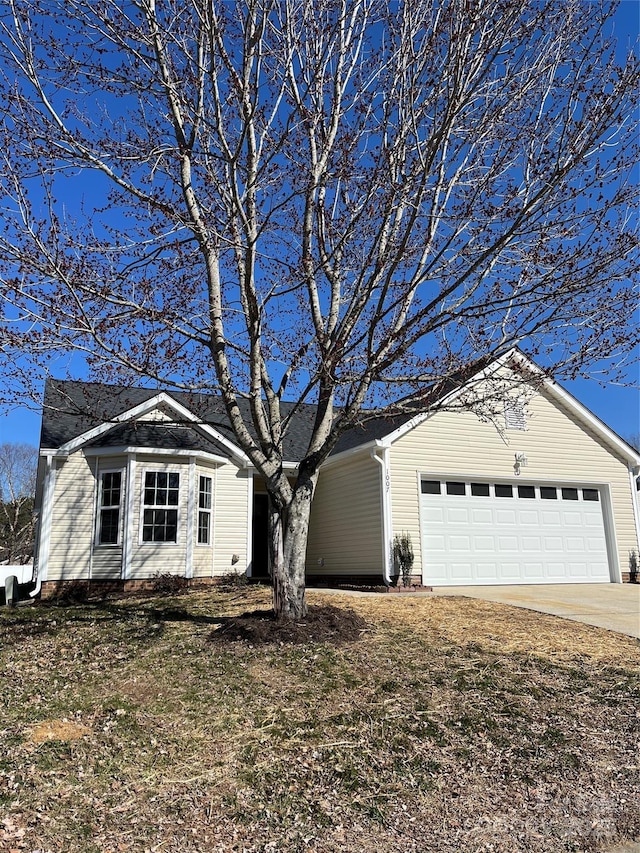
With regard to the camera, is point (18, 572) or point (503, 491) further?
point (18, 572)

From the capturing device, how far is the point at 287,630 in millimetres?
6852

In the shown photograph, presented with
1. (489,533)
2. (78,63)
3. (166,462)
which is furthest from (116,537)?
(78,63)

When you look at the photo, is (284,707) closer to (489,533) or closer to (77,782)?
(77,782)

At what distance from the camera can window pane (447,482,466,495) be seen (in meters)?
13.8

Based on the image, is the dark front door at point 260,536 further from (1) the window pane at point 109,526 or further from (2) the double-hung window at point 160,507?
(1) the window pane at point 109,526

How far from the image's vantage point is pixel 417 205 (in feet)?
20.6

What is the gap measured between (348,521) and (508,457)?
3.97 metres

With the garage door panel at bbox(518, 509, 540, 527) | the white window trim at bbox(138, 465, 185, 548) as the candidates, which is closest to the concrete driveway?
the garage door panel at bbox(518, 509, 540, 527)

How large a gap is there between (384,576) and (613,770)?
26.4ft

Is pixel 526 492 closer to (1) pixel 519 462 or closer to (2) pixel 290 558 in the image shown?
(1) pixel 519 462

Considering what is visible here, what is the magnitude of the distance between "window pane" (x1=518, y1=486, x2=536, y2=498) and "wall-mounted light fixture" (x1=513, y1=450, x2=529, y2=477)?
38 cm

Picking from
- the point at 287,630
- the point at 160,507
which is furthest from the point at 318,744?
the point at 160,507

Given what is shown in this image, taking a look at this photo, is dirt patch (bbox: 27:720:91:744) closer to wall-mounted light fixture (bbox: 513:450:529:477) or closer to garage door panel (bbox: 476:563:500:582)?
garage door panel (bbox: 476:563:500:582)

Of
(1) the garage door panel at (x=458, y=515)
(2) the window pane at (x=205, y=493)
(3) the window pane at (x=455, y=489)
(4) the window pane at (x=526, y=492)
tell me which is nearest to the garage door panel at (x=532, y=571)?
(4) the window pane at (x=526, y=492)
